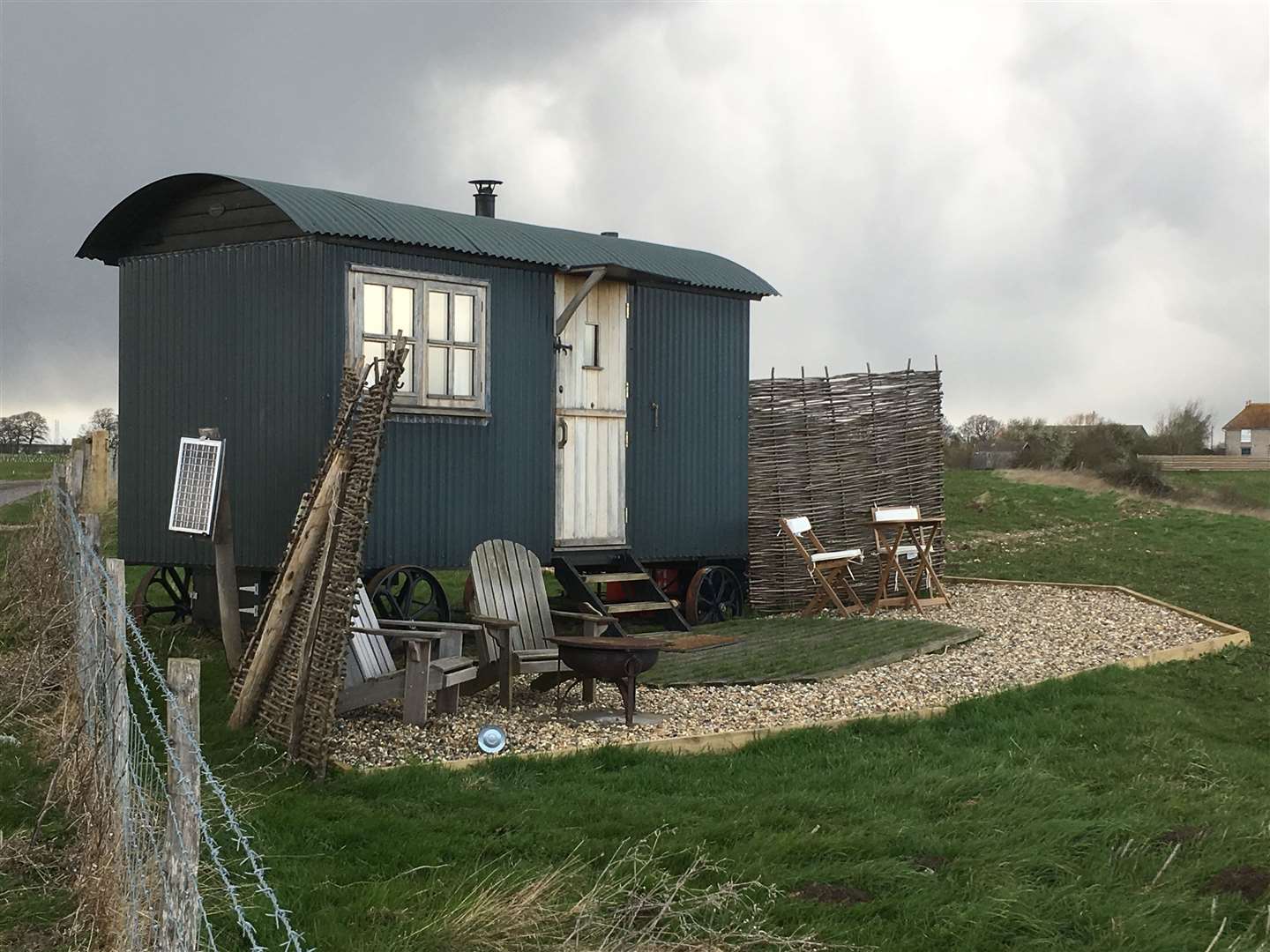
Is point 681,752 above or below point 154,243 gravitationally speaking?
below

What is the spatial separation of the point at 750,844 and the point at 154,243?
834 cm

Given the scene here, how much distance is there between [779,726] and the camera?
320 inches

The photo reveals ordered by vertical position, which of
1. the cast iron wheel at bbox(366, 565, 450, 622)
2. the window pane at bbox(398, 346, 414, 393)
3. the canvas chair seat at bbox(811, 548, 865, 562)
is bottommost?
the cast iron wheel at bbox(366, 565, 450, 622)

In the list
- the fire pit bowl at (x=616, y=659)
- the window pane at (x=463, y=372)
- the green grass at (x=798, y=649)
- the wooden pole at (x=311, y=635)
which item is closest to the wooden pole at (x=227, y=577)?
the window pane at (x=463, y=372)

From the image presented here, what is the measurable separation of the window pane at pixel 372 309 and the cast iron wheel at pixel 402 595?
1852mm

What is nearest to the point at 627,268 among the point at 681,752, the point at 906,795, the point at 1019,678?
the point at 1019,678

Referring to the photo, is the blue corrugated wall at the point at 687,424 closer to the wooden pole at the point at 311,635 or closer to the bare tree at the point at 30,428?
the wooden pole at the point at 311,635

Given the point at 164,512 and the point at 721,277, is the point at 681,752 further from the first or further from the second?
the point at 721,277

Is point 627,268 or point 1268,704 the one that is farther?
point 627,268

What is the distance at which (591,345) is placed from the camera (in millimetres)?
12477

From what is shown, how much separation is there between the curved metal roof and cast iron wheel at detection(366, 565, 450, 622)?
2564mm

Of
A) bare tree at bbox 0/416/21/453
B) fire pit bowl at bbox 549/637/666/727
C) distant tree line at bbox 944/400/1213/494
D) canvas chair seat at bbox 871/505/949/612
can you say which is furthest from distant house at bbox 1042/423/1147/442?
bare tree at bbox 0/416/21/453

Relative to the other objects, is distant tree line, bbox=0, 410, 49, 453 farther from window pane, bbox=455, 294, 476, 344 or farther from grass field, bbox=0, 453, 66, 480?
window pane, bbox=455, 294, 476, 344

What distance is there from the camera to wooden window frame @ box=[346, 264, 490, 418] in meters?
10.4
